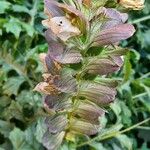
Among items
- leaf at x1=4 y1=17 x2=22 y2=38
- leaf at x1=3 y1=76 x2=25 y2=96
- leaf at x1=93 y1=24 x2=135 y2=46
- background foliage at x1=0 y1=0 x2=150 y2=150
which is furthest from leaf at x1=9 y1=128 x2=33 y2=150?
leaf at x1=93 y1=24 x2=135 y2=46

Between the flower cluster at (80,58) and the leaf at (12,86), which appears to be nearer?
the flower cluster at (80,58)

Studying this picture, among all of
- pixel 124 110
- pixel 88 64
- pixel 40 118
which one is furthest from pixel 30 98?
pixel 88 64

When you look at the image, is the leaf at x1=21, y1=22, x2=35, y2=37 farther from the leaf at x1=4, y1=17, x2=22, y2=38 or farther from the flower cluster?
the flower cluster

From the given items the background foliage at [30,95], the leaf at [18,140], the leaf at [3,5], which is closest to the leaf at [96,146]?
the background foliage at [30,95]

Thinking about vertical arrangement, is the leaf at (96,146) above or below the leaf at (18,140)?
below

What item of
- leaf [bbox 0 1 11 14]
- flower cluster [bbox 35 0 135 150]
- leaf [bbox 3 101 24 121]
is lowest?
leaf [bbox 3 101 24 121]

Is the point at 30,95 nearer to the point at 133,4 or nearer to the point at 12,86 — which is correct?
the point at 12,86

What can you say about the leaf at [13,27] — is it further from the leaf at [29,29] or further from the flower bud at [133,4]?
the flower bud at [133,4]
